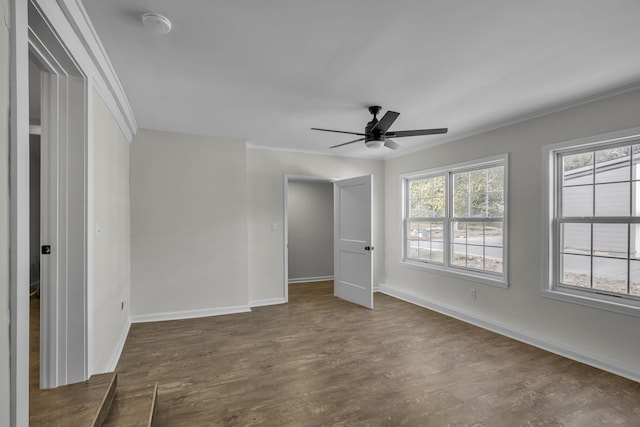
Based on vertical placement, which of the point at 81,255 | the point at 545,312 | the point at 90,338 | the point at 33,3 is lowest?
the point at 545,312

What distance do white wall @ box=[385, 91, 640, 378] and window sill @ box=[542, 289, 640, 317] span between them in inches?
2.1

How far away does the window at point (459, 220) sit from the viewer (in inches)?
154

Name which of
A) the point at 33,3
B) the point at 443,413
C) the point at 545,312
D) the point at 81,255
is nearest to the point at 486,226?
the point at 545,312

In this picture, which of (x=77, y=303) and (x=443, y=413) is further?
(x=443, y=413)

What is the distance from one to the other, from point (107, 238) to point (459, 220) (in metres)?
4.11

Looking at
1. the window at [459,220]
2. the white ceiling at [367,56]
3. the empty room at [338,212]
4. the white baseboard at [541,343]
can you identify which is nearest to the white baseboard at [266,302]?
the empty room at [338,212]

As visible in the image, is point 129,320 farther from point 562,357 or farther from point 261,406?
point 562,357

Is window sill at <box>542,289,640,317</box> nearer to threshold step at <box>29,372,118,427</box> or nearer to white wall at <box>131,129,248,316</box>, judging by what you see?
white wall at <box>131,129,248,316</box>

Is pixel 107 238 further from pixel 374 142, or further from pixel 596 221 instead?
pixel 596 221

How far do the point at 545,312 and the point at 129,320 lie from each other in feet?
15.5

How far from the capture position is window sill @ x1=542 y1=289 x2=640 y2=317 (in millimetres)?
2709

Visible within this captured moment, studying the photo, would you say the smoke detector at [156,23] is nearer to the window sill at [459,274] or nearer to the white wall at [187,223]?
the white wall at [187,223]

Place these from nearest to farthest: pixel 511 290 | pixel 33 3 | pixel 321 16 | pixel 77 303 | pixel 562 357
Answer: pixel 33 3 < pixel 321 16 < pixel 77 303 < pixel 562 357 < pixel 511 290

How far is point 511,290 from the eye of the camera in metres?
3.65
